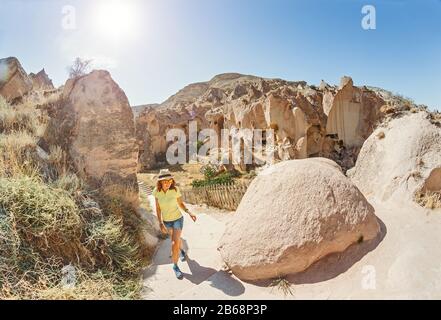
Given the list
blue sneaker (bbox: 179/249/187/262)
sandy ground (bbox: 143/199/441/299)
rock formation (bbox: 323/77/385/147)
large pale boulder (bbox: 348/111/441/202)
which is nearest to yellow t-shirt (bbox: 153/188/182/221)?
sandy ground (bbox: 143/199/441/299)

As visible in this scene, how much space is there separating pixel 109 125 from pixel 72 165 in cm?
97

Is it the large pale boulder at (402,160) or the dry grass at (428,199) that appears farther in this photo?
the large pale boulder at (402,160)

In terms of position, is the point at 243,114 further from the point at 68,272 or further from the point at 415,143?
the point at 68,272

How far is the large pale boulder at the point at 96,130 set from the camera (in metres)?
5.11

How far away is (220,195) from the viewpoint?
10312 mm

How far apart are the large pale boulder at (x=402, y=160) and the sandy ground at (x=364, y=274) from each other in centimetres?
49

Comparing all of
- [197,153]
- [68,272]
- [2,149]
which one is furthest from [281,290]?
[197,153]

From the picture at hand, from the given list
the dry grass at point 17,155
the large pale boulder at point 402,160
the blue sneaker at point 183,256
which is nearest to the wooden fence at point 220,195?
Answer: the large pale boulder at point 402,160

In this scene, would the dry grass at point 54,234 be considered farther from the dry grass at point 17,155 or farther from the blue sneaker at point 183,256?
the blue sneaker at point 183,256

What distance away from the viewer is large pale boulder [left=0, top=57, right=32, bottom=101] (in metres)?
6.45

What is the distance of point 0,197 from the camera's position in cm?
337

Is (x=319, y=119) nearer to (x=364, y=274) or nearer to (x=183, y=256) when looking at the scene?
(x=183, y=256)

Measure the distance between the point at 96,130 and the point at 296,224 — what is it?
3.73 m
